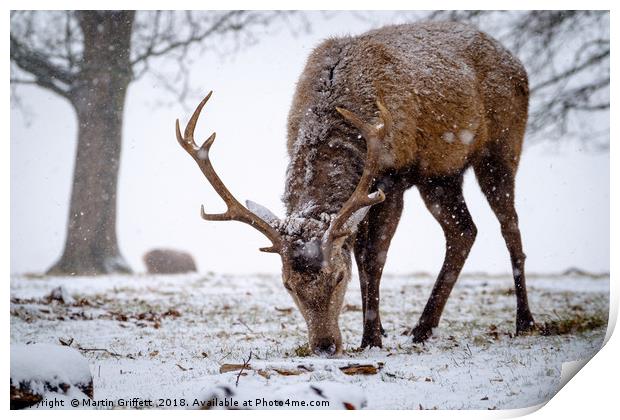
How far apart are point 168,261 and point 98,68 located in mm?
4227

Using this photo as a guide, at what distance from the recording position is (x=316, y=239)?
483 centimetres

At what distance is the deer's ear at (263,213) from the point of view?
495 centimetres

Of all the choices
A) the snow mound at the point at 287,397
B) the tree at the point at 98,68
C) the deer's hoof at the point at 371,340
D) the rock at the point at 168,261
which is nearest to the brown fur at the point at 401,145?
the deer's hoof at the point at 371,340

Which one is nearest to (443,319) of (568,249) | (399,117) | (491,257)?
(491,257)

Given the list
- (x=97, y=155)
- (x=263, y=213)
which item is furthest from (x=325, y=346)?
(x=97, y=155)

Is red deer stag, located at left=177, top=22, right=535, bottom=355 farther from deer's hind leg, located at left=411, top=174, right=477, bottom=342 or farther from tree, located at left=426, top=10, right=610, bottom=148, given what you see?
tree, located at left=426, top=10, right=610, bottom=148

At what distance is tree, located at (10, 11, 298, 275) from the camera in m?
5.84

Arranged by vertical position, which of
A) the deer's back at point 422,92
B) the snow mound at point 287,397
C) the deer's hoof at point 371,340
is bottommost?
the snow mound at point 287,397

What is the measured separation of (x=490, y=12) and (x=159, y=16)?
2.40 meters

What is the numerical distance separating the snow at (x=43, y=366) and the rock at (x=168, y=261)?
20.8ft

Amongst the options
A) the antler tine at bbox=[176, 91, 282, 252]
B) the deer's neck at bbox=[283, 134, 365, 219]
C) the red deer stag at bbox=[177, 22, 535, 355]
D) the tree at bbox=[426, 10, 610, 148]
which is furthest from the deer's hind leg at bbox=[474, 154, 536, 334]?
the antler tine at bbox=[176, 91, 282, 252]

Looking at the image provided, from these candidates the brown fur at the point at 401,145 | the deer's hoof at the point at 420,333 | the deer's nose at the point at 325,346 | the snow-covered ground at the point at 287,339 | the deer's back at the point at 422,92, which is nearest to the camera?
the snow-covered ground at the point at 287,339

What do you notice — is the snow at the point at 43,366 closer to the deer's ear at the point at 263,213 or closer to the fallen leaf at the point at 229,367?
the fallen leaf at the point at 229,367
